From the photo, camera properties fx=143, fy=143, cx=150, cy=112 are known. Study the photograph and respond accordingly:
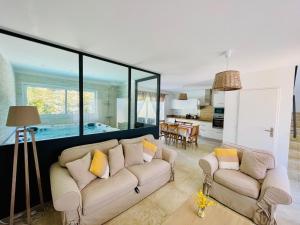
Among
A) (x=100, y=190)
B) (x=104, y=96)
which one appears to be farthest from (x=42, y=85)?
(x=100, y=190)

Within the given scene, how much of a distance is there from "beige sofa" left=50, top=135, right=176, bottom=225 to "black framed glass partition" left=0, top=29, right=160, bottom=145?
0.57m

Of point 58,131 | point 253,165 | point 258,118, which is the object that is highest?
point 258,118

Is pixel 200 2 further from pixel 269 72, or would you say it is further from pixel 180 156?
pixel 180 156

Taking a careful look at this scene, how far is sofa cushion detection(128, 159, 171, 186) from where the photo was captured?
2.17 metres

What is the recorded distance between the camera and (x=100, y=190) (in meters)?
1.75

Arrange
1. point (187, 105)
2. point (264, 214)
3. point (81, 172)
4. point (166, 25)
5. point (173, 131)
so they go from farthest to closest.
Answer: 1. point (187, 105)
2. point (173, 131)
3. point (81, 172)
4. point (264, 214)
5. point (166, 25)

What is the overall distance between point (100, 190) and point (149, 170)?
2.67 feet

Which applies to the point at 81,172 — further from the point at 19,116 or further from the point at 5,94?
the point at 5,94

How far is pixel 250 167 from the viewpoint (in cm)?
216

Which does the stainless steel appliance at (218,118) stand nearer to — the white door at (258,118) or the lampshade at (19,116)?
the white door at (258,118)

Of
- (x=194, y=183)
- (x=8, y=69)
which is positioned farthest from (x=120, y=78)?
(x=194, y=183)

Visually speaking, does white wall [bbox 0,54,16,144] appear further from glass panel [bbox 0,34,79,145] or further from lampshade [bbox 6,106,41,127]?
lampshade [bbox 6,106,41,127]

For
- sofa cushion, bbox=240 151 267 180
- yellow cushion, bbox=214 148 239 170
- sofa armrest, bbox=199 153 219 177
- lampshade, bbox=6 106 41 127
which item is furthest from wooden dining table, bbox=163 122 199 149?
lampshade, bbox=6 106 41 127

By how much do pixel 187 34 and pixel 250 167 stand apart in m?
2.12
